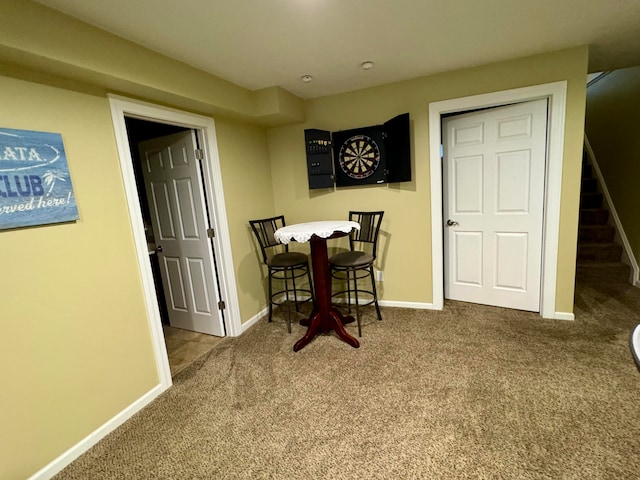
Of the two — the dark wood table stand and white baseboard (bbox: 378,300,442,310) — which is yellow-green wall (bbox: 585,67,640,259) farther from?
the dark wood table stand

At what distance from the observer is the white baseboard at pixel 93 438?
153 cm

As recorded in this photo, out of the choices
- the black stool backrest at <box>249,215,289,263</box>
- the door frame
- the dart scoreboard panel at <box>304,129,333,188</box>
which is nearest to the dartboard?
the dart scoreboard panel at <box>304,129,333,188</box>

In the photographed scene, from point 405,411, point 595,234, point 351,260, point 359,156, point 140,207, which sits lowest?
point 405,411

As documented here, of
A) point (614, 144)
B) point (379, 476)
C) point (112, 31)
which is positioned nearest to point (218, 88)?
point (112, 31)

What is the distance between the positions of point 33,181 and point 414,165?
2.76 metres

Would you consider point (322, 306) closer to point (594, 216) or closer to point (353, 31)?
point (353, 31)

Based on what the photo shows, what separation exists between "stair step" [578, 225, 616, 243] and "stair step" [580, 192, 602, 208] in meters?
0.41

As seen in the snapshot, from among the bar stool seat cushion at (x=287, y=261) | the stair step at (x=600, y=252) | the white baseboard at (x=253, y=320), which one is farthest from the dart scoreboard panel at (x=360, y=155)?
the stair step at (x=600, y=252)

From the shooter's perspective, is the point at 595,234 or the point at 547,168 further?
the point at 595,234

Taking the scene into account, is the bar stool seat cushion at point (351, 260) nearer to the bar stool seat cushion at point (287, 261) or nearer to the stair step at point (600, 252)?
the bar stool seat cushion at point (287, 261)

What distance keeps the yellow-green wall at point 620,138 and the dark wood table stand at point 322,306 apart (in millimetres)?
3407

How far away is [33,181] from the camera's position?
4.87 feet

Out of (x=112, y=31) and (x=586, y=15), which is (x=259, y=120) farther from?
(x=586, y=15)

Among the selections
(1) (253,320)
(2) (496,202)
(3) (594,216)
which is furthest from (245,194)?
(3) (594,216)
